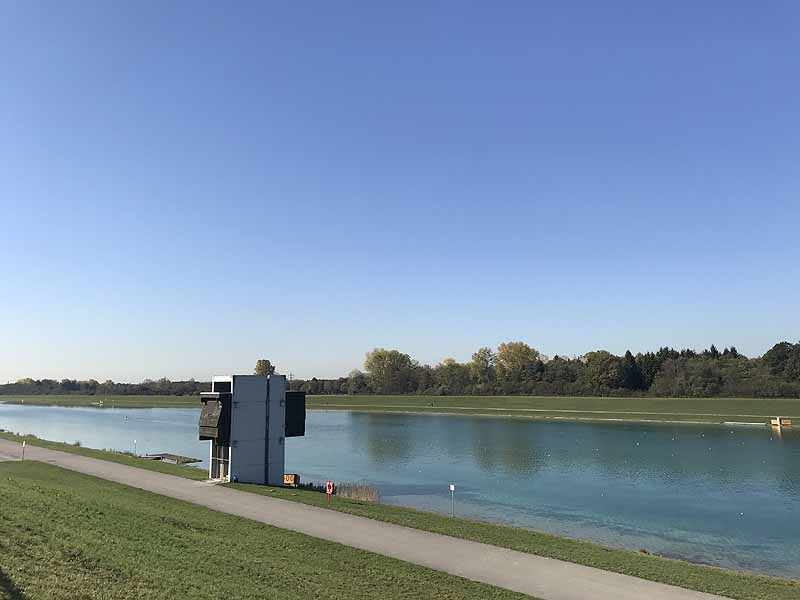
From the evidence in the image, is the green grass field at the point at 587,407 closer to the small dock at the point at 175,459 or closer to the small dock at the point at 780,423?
the small dock at the point at 780,423

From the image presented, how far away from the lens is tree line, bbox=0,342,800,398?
321ft

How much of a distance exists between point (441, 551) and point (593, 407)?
275 feet

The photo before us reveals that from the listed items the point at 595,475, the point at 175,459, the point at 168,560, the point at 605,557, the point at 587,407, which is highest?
the point at 168,560

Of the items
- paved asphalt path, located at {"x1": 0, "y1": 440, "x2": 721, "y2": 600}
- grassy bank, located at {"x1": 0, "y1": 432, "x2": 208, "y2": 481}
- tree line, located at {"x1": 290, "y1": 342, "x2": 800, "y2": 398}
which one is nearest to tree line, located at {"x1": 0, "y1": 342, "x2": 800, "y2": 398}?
tree line, located at {"x1": 290, "y1": 342, "x2": 800, "y2": 398}

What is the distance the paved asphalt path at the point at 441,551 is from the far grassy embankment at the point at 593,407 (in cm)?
7061

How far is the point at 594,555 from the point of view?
1628cm

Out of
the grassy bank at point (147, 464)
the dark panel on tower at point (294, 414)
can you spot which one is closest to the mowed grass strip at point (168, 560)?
the grassy bank at point (147, 464)

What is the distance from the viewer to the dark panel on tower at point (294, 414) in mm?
31281

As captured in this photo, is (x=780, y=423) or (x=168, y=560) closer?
(x=168, y=560)

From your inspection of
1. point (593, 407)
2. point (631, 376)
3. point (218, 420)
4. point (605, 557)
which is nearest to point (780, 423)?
point (593, 407)

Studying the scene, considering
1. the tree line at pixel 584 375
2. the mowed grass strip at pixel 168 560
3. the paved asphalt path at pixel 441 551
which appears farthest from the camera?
the tree line at pixel 584 375

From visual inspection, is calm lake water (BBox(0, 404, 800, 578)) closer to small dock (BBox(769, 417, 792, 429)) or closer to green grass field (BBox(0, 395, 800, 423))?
small dock (BBox(769, 417, 792, 429))

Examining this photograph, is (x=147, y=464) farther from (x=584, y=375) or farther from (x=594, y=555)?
(x=584, y=375)

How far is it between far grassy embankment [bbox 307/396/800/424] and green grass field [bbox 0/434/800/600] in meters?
67.9
